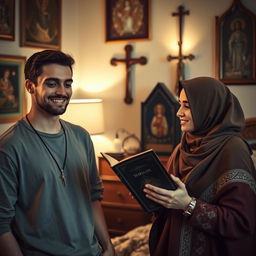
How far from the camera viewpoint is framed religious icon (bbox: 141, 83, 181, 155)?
3.46 meters

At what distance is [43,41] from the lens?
363 centimetres

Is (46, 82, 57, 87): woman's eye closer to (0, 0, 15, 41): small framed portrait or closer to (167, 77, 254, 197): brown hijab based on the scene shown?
(167, 77, 254, 197): brown hijab

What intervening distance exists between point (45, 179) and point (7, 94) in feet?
5.70

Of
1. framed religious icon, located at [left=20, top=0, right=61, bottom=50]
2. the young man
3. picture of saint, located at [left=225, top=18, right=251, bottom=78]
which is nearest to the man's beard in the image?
the young man

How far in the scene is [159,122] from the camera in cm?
354

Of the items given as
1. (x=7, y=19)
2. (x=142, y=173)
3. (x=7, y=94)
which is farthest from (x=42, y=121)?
(x=7, y=19)

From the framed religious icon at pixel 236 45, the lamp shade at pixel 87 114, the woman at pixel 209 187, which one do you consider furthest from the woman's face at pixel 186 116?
the lamp shade at pixel 87 114

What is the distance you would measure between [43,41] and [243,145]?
227cm

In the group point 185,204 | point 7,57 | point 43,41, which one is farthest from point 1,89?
point 185,204

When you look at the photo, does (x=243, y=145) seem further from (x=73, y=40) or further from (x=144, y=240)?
(x=73, y=40)

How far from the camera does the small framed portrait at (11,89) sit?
324 centimetres

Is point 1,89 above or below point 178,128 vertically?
above

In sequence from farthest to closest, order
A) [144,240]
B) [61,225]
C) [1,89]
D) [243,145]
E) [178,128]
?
[178,128] → [1,89] → [144,240] → [243,145] → [61,225]

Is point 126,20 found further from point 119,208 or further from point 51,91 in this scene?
point 51,91
